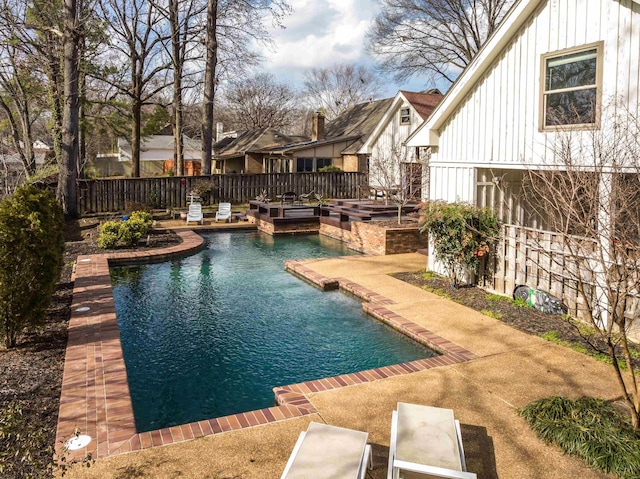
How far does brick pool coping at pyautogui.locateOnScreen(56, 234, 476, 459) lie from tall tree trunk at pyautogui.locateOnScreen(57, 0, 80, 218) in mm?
11043

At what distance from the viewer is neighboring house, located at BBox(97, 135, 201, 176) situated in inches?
1839

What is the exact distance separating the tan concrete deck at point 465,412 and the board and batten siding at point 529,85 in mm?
3162

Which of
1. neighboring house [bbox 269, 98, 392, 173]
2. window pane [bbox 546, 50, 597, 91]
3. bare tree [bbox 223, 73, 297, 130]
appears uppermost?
bare tree [bbox 223, 73, 297, 130]

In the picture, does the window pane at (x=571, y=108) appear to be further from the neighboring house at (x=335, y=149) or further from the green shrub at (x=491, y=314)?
the neighboring house at (x=335, y=149)

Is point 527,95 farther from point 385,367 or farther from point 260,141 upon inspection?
point 260,141

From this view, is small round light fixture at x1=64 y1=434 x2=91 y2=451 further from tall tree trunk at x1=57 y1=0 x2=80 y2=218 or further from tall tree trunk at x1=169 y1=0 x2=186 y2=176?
tall tree trunk at x1=169 y1=0 x2=186 y2=176

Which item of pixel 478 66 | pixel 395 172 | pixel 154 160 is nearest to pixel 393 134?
pixel 395 172

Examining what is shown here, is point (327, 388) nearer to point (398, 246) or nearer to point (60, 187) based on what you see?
point (398, 246)

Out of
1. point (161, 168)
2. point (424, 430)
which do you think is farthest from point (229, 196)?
point (161, 168)

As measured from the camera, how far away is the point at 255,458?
4.34 m

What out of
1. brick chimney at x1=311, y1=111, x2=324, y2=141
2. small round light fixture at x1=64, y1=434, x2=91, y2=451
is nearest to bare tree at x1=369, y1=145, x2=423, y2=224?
brick chimney at x1=311, y1=111, x2=324, y2=141

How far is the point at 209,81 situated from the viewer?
84.0 feet

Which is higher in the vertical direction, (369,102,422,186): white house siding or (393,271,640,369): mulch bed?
(369,102,422,186): white house siding

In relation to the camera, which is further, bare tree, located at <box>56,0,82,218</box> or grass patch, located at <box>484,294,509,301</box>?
bare tree, located at <box>56,0,82,218</box>
